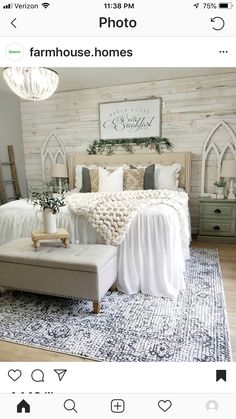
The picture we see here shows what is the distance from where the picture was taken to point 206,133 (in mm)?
3717

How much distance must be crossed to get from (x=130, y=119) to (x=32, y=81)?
6.35ft

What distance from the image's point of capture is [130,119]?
3980 millimetres

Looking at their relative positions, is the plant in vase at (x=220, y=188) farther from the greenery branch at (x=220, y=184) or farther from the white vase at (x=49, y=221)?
the white vase at (x=49, y=221)

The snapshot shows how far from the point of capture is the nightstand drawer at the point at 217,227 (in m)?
3.50

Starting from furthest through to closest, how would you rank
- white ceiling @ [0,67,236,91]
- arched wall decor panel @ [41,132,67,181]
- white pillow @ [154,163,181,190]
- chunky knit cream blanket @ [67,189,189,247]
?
arched wall decor panel @ [41,132,67,181] → white pillow @ [154,163,181,190] → white ceiling @ [0,67,236,91] → chunky knit cream blanket @ [67,189,189,247]

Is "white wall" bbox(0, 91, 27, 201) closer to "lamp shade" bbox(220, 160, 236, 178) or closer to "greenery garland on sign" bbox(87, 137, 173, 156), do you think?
"greenery garland on sign" bbox(87, 137, 173, 156)

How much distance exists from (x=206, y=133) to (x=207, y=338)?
112 inches

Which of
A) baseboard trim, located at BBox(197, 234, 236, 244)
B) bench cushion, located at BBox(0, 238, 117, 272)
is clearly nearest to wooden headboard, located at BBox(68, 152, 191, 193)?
baseboard trim, located at BBox(197, 234, 236, 244)

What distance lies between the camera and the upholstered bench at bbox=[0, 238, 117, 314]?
72.8 inches
